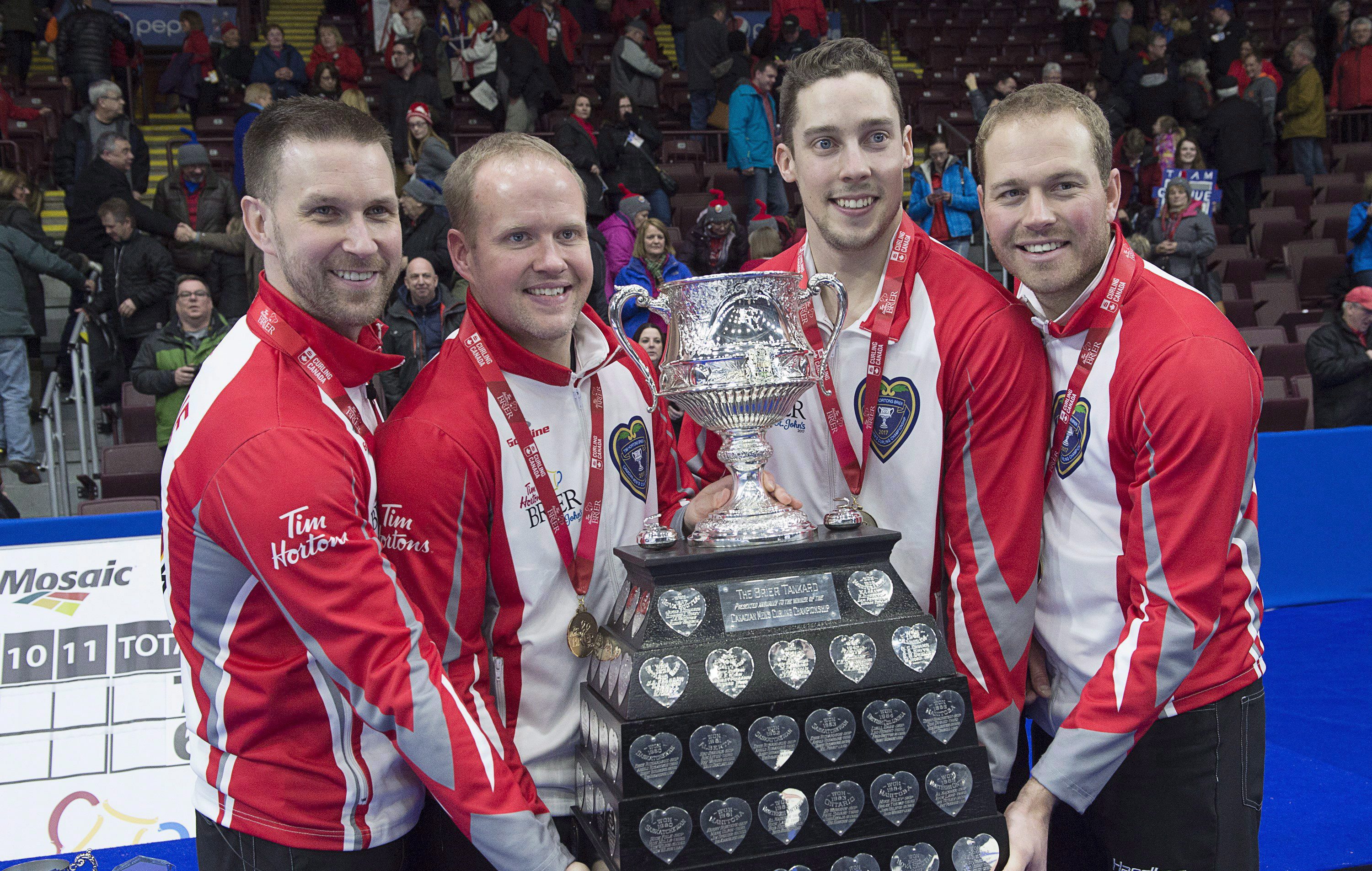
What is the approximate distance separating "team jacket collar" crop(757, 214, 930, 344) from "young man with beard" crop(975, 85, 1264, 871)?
6.3 inches

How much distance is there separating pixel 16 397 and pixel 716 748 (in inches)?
274

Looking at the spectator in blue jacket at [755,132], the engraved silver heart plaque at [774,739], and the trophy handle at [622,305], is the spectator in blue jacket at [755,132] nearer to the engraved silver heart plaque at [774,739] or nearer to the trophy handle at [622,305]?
the trophy handle at [622,305]

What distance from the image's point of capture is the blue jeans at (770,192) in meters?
10.3

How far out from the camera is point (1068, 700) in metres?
2.22

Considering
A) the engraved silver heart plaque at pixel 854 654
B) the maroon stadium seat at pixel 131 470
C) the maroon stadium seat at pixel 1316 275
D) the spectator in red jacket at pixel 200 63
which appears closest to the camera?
the engraved silver heart plaque at pixel 854 654

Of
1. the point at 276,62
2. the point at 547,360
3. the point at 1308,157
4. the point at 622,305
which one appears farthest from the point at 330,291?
the point at 1308,157

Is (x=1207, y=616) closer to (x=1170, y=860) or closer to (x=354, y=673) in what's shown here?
(x=1170, y=860)

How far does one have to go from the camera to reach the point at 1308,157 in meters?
13.2

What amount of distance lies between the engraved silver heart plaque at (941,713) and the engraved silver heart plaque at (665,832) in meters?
0.43

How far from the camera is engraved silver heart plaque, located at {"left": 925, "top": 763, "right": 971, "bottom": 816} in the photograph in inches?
70.6

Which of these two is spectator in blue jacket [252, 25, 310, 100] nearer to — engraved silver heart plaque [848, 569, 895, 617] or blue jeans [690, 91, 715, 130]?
blue jeans [690, 91, 715, 130]

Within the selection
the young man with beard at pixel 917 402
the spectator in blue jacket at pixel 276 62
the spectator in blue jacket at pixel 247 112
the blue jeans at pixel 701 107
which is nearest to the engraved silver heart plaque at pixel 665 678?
the young man with beard at pixel 917 402

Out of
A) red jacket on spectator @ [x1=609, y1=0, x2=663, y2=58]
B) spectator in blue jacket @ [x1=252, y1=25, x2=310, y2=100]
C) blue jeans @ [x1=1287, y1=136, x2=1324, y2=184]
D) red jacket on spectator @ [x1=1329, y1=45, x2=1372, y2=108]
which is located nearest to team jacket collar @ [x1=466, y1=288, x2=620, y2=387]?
spectator in blue jacket @ [x1=252, y1=25, x2=310, y2=100]

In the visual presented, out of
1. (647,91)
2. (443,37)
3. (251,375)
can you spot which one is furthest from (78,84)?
(251,375)
